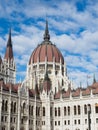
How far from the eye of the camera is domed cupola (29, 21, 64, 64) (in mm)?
113406

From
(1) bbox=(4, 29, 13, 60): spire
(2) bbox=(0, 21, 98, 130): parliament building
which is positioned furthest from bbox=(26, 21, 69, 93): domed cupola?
(1) bbox=(4, 29, 13, 60): spire

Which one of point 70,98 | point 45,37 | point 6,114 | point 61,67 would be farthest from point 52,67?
point 6,114

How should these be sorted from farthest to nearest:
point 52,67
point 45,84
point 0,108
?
point 52,67, point 45,84, point 0,108

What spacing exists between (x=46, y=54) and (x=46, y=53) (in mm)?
531

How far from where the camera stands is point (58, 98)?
87688mm

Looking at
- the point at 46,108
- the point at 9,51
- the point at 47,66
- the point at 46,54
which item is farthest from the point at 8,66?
the point at 46,108

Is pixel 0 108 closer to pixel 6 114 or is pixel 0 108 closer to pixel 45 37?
pixel 6 114

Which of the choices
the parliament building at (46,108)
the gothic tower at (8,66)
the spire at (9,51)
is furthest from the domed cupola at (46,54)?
the parliament building at (46,108)

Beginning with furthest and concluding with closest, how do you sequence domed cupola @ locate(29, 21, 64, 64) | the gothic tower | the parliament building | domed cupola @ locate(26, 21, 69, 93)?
the gothic tower < domed cupola @ locate(29, 21, 64, 64) < domed cupola @ locate(26, 21, 69, 93) < the parliament building

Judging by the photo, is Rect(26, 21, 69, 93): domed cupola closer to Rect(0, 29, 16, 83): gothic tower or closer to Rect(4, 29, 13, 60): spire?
Rect(0, 29, 16, 83): gothic tower

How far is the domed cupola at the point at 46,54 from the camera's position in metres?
113

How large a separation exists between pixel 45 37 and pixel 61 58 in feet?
48.3

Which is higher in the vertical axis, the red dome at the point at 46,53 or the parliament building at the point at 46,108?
the red dome at the point at 46,53

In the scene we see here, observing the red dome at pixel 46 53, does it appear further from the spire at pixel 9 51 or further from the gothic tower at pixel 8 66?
the spire at pixel 9 51
